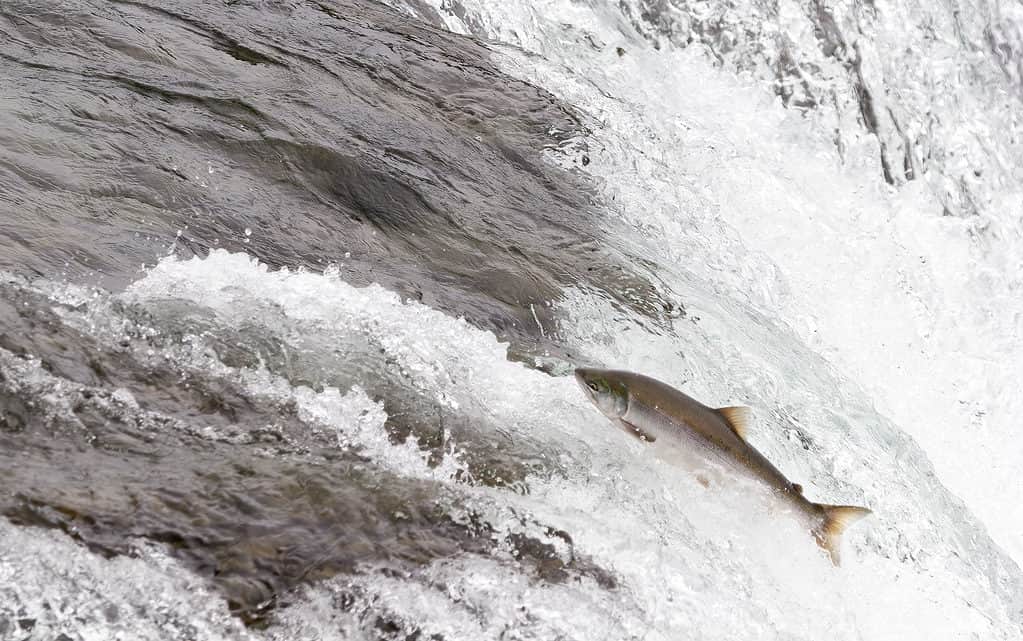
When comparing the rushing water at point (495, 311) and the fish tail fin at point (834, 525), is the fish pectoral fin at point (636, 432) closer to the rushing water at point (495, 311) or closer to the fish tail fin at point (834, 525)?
the rushing water at point (495, 311)

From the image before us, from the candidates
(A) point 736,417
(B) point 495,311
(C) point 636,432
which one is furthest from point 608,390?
(B) point 495,311

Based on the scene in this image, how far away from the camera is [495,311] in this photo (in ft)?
15.2

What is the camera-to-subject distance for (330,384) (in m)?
3.69

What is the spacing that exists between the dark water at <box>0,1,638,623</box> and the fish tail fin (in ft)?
3.70

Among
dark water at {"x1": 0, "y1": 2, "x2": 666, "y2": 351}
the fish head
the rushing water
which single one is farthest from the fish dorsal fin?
dark water at {"x1": 0, "y1": 2, "x2": 666, "y2": 351}

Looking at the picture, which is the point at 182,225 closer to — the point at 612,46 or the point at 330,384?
the point at 330,384

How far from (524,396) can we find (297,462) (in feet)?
3.37

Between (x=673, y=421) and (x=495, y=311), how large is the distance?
1.17 m

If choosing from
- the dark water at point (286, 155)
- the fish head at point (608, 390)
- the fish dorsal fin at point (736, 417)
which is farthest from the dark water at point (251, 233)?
the fish dorsal fin at point (736, 417)

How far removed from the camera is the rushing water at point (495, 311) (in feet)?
10.1

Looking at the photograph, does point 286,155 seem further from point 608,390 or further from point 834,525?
point 834,525

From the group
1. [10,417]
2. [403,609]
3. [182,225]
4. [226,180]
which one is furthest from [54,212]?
[403,609]

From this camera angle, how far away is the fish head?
12.4ft

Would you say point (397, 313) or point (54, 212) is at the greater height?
point (397, 313)
